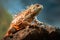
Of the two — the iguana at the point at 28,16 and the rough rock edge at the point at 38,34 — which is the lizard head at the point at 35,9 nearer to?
the iguana at the point at 28,16

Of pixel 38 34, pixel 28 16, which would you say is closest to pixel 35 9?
pixel 28 16

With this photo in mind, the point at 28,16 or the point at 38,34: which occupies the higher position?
the point at 28,16

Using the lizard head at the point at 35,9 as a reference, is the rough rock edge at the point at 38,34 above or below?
below

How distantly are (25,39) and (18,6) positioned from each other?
121cm

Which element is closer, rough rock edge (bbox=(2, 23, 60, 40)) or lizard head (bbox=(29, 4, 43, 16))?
rough rock edge (bbox=(2, 23, 60, 40))

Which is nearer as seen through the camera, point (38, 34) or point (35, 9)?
point (38, 34)

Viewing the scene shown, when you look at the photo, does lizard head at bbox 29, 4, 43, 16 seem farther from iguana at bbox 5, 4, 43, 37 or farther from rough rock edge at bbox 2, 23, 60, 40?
rough rock edge at bbox 2, 23, 60, 40

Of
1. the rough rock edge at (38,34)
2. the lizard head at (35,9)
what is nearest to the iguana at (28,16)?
the lizard head at (35,9)

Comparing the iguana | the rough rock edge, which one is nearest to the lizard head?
the iguana

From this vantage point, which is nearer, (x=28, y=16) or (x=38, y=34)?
(x=38, y=34)

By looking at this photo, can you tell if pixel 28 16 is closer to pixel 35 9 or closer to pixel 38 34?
pixel 35 9

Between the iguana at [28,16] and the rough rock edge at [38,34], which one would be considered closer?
the rough rock edge at [38,34]

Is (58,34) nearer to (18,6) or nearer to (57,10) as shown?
(18,6)

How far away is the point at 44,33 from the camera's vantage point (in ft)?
6.48
